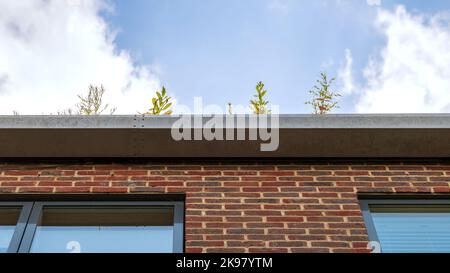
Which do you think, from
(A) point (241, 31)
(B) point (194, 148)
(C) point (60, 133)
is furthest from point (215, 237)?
(A) point (241, 31)

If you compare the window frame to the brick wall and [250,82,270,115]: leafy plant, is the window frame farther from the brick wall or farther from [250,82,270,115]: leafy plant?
[250,82,270,115]: leafy plant

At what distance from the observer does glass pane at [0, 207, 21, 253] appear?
501 cm

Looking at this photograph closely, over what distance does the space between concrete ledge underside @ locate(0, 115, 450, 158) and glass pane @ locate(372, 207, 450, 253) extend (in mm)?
774

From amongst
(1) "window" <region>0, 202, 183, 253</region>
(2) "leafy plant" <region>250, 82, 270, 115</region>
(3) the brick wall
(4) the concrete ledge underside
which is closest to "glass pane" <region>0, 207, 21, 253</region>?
(1) "window" <region>0, 202, 183, 253</region>

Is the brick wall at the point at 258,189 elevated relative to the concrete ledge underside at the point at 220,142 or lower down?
lower down

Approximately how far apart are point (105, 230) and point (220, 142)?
60.3 inches

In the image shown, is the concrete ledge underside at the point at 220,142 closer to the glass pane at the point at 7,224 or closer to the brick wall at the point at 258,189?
the brick wall at the point at 258,189

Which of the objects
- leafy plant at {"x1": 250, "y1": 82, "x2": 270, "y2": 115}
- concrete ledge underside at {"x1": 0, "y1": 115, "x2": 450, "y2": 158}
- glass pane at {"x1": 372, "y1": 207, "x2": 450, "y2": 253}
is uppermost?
leafy plant at {"x1": 250, "y1": 82, "x2": 270, "y2": 115}

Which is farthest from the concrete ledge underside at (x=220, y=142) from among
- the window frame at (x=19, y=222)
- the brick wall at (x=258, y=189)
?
the window frame at (x=19, y=222)

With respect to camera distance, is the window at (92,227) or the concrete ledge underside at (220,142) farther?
the concrete ledge underside at (220,142)

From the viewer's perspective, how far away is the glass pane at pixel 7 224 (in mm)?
5008

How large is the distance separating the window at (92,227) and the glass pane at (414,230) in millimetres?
2068
